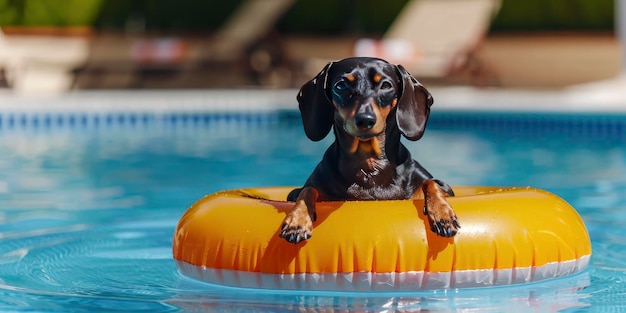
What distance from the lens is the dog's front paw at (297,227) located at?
4277 millimetres

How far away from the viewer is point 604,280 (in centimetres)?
491

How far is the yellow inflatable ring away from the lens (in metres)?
4.32

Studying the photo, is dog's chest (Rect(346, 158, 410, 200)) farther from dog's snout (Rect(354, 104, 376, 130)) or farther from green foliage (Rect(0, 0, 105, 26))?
green foliage (Rect(0, 0, 105, 26))

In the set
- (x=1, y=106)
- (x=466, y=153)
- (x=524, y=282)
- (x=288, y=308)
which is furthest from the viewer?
(x=1, y=106)

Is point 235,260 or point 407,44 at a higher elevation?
point 235,260

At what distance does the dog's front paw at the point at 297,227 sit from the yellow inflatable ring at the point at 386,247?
5 centimetres

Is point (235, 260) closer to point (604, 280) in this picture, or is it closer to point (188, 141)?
point (604, 280)

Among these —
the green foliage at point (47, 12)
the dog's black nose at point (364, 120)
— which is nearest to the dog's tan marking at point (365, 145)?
the dog's black nose at point (364, 120)

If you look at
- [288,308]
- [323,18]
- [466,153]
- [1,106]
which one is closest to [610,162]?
[466,153]

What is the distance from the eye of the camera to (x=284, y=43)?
19234 millimetres

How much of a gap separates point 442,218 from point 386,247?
25cm

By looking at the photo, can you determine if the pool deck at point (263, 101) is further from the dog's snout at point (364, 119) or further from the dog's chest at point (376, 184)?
the dog's snout at point (364, 119)

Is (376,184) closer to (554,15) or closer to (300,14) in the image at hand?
(554,15)

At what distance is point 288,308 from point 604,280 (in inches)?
61.7
